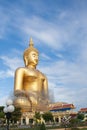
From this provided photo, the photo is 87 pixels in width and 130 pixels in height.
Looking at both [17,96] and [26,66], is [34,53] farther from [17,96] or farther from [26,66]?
[17,96]

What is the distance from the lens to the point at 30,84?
45.5 meters

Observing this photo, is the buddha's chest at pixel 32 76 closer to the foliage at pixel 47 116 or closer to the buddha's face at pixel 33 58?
the buddha's face at pixel 33 58

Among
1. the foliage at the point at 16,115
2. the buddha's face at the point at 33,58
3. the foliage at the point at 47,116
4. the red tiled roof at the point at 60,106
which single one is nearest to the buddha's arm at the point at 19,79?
the buddha's face at the point at 33,58

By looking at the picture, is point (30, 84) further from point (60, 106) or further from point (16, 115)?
point (16, 115)

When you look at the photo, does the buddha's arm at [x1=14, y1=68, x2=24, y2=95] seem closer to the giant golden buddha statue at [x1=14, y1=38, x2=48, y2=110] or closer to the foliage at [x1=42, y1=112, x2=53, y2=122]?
the giant golden buddha statue at [x1=14, y1=38, x2=48, y2=110]

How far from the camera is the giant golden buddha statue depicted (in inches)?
1690

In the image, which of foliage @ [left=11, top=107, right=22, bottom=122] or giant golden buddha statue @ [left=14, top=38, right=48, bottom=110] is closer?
foliage @ [left=11, top=107, right=22, bottom=122]

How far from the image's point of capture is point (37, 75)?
45.2 m

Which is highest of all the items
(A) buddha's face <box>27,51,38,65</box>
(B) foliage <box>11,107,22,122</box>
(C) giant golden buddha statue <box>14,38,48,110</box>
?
(A) buddha's face <box>27,51,38,65</box>

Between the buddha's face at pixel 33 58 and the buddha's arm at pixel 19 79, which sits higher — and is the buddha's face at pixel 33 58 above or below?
above

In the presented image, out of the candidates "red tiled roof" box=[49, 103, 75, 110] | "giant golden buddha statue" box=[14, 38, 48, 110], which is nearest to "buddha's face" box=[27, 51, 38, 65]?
"giant golden buddha statue" box=[14, 38, 48, 110]

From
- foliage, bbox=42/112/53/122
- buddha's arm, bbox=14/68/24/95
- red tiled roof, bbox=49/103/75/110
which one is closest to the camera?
foliage, bbox=42/112/53/122

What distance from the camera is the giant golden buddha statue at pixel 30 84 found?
Answer: 42.9 meters

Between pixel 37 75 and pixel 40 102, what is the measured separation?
4398mm
